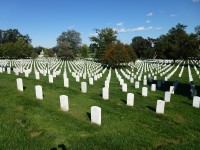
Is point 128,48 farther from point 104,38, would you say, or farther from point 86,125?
point 86,125

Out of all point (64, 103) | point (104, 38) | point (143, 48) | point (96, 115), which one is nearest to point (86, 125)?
point (96, 115)

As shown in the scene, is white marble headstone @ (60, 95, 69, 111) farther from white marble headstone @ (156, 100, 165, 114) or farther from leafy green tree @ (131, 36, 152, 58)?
leafy green tree @ (131, 36, 152, 58)

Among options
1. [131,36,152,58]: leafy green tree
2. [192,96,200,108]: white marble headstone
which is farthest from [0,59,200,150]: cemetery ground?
[131,36,152,58]: leafy green tree

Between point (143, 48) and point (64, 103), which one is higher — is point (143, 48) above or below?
above

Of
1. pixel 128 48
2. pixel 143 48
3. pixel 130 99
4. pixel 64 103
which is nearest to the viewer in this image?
pixel 64 103

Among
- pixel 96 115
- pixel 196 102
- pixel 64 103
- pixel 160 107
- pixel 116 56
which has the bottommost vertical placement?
pixel 196 102

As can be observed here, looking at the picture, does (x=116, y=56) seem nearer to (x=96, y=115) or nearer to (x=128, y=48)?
(x=128, y=48)

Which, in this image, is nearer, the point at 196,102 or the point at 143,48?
the point at 196,102

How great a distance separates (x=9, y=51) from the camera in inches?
2793

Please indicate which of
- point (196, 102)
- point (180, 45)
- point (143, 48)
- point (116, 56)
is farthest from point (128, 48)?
point (143, 48)

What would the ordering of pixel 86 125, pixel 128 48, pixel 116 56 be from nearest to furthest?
1. pixel 86 125
2. pixel 116 56
3. pixel 128 48

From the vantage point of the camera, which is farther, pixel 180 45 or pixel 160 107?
pixel 180 45

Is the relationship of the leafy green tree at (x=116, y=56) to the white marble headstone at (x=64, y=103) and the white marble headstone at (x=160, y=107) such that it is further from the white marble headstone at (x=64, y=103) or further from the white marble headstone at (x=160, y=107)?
the white marble headstone at (x=64, y=103)

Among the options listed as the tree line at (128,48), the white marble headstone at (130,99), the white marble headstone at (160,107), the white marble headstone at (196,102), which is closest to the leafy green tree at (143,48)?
the tree line at (128,48)
